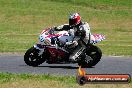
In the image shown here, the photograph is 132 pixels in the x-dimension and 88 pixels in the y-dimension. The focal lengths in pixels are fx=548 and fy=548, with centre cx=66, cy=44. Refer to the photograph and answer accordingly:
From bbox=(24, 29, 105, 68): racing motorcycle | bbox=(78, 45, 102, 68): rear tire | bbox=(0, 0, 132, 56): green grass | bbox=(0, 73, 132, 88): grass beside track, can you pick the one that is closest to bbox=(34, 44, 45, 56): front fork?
bbox=(24, 29, 105, 68): racing motorcycle

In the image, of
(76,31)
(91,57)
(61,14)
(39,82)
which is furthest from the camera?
(61,14)

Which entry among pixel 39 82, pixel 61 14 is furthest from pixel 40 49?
pixel 61 14

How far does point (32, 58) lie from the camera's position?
16.1 meters

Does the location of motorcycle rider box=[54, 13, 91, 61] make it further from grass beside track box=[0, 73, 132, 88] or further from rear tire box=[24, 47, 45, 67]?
grass beside track box=[0, 73, 132, 88]

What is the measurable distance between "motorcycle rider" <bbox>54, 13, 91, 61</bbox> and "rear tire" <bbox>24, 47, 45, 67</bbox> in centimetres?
92

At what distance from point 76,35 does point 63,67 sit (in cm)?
102

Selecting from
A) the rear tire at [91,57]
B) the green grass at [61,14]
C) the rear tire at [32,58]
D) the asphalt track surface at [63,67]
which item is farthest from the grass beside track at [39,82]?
the green grass at [61,14]

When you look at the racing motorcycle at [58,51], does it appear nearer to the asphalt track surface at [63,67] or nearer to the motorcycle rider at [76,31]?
the motorcycle rider at [76,31]

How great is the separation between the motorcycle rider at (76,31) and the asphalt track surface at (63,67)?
54 cm

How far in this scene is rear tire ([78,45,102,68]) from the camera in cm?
1600

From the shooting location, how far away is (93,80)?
7625 mm

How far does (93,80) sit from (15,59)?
34.0 feet

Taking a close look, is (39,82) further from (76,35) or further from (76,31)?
(76,35)

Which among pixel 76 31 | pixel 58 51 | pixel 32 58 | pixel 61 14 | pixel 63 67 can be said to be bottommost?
pixel 61 14
